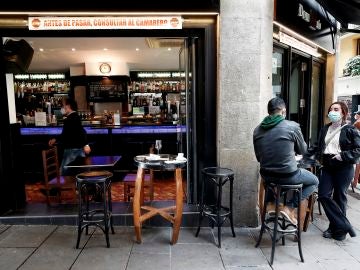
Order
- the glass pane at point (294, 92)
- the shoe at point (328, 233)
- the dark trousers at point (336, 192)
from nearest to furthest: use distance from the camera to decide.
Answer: the dark trousers at point (336, 192)
the shoe at point (328, 233)
the glass pane at point (294, 92)

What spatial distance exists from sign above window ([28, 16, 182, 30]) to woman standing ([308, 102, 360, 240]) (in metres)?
2.49

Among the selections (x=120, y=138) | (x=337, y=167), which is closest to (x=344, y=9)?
(x=337, y=167)

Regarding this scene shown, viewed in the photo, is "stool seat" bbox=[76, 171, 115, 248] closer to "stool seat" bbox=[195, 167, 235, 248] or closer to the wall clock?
"stool seat" bbox=[195, 167, 235, 248]

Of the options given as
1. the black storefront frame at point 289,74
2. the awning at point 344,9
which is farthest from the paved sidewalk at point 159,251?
the awning at point 344,9

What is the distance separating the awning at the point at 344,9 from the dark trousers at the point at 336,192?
3302 millimetres

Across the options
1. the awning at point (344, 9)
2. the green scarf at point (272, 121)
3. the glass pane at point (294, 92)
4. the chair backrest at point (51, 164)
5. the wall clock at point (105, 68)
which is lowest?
the chair backrest at point (51, 164)

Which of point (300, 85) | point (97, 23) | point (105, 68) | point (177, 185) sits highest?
point (105, 68)

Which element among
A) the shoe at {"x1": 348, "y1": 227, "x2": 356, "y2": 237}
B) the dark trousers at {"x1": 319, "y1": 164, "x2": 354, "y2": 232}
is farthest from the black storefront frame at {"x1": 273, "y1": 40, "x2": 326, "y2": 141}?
the shoe at {"x1": 348, "y1": 227, "x2": 356, "y2": 237}

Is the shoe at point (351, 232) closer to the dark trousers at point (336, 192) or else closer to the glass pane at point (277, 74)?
the dark trousers at point (336, 192)

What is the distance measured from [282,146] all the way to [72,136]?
11.3ft

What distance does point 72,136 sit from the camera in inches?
203

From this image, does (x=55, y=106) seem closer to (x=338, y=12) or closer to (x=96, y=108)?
(x=96, y=108)

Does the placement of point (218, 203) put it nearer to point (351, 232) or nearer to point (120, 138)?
point (351, 232)

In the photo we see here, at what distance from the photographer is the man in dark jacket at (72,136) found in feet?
16.7
